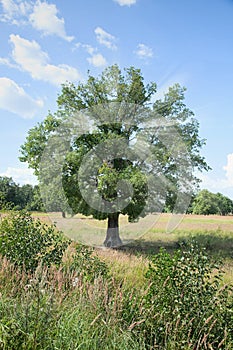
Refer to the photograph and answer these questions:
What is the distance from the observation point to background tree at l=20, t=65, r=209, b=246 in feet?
34.2

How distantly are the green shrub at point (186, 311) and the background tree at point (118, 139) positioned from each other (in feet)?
22.3

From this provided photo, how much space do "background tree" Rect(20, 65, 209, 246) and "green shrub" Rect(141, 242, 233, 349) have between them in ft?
22.3

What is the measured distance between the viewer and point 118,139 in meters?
10.4

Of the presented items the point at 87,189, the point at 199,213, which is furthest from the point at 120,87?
the point at 199,213

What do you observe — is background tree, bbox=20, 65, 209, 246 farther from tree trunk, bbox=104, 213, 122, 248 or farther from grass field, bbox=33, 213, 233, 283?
grass field, bbox=33, 213, 233, 283

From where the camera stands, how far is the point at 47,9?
5.79m

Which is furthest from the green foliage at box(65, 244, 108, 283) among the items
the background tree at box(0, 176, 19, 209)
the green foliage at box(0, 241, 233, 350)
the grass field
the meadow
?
the background tree at box(0, 176, 19, 209)

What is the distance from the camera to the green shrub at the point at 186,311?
9.04 ft

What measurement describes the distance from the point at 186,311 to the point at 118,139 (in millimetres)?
7999

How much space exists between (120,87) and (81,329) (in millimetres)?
9642

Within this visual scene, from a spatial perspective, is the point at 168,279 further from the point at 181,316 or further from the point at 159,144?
the point at 159,144

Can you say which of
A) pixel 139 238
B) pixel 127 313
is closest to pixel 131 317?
pixel 127 313

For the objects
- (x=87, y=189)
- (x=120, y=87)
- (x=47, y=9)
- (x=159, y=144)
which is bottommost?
(x=87, y=189)

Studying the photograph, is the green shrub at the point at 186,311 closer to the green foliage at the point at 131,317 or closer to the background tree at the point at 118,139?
the green foliage at the point at 131,317
